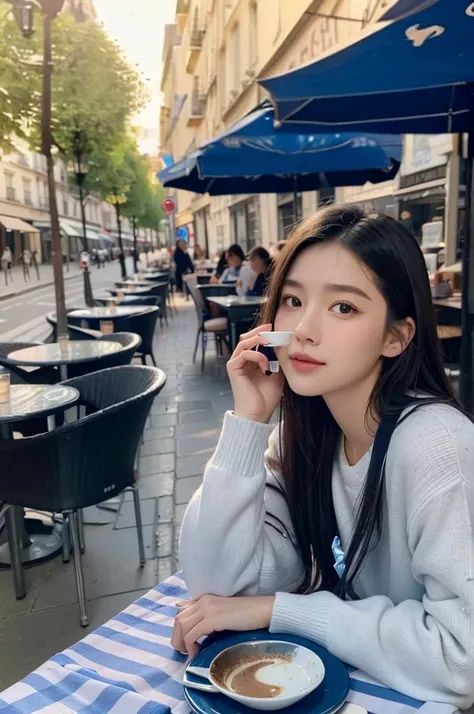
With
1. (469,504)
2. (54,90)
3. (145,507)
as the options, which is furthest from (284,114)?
(54,90)

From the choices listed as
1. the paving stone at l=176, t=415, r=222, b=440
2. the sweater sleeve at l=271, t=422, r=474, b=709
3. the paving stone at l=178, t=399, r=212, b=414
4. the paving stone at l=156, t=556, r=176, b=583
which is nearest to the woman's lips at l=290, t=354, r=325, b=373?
the sweater sleeve at l=271, t=422, r=474, b=709

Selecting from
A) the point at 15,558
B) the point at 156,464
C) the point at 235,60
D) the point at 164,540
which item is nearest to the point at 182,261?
the point at 235,60

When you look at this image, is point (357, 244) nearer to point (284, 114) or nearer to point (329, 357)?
point (329, 357)

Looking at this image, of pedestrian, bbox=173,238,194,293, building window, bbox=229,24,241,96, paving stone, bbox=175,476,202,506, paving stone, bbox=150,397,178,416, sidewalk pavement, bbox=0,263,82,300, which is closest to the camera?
paving stone, bbox=175,476,202,506

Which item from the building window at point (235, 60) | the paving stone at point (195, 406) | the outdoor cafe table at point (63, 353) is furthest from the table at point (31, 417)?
the building window at point (235, 60)

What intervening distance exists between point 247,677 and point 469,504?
0.48m

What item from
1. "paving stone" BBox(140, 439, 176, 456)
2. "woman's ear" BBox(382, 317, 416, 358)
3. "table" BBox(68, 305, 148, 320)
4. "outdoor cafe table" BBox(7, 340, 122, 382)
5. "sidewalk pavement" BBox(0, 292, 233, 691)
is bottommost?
"sidewalk pavement" BBox(0, 292, 233, 691)

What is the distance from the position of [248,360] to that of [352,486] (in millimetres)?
359

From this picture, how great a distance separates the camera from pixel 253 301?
22.1 ft

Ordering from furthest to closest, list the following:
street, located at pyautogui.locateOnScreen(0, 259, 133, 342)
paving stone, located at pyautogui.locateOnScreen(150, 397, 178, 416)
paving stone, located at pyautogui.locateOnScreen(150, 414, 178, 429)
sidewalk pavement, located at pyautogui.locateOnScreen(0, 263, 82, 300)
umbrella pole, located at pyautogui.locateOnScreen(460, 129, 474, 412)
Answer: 1. sidewalk pavement, located at pyautogui.locateOnScreen(0, 263, 82, 300)
2. street, located at pyautogui.locateOnScreen(0, 259, 133, 342)
3. paving stone, located at pyautogui.locateOnScreen(150, 397, 178, 416)
4. paving stone, located at pyautogui.locateOnScreen(150, 414, 178, 429)
5. umbrella pole, located at pyautogui.locateOnScreen(460, 129, 474, 412)

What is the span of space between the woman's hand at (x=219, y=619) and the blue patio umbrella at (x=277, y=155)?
445 cm

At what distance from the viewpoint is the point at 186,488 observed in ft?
12.8

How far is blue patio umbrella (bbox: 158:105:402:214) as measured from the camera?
541 centimetres

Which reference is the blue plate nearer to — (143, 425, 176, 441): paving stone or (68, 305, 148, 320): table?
(143, 425, 176, 441): paving stone
